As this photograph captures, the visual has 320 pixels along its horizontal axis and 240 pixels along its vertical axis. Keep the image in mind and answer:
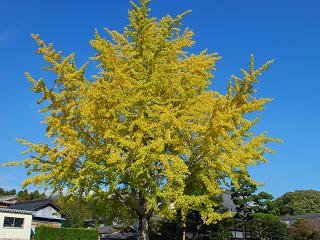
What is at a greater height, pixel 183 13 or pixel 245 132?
pixel 183 13

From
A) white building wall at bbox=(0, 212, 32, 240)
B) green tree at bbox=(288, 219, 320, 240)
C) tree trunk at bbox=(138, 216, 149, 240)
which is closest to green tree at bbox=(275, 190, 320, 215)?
green tree at bbox=(288, 219, 320, 240)

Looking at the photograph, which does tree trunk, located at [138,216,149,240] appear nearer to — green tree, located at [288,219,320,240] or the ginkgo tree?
the ginkgo tree

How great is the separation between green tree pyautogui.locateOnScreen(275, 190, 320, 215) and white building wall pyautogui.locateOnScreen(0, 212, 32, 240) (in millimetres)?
59139

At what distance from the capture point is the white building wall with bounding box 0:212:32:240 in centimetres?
3283

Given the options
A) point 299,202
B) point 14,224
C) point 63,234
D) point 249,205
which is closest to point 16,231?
point 14,224

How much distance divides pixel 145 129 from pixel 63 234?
78.1ft

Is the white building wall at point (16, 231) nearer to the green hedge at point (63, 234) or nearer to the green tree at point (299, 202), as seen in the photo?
the green hedge at point (63, 234)

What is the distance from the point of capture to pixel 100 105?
13.6 meters

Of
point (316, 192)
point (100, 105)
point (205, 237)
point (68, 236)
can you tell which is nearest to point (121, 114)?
point (100, 105)

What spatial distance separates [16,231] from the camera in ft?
110

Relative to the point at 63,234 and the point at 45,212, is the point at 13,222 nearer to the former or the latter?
the point at 63,234

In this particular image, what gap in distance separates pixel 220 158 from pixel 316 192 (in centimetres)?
8329

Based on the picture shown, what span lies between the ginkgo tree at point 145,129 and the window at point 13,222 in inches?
862

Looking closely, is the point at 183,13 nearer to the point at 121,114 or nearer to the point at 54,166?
the point at 121,114
